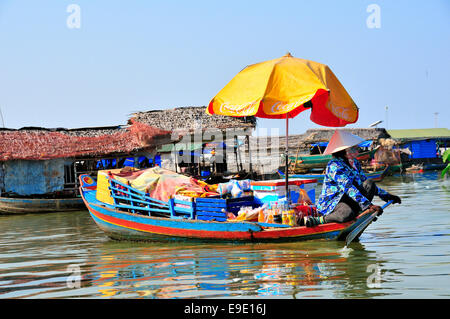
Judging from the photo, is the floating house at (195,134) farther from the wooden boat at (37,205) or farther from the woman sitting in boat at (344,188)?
the woman sitting in boat at (344,188)

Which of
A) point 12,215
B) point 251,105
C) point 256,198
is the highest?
point 251,105

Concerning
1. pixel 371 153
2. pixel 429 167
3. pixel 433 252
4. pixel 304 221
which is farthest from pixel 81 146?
pixel 429 167

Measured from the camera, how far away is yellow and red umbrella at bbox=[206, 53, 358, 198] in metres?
7.79

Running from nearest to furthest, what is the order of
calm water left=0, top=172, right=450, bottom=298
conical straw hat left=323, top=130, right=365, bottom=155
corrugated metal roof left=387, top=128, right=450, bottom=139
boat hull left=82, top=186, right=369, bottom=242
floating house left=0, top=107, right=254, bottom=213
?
calm water left=0, top=172, right=450, bottom=298, conical straw hat left=323, top=130, right=365, bottom=155, boat hull left=82, top=186, right=369, bottom=242, floating house left=0, top=107, right=254, bottom=213, corrugated metal roof left=387, top=128, right=450, bottom=139

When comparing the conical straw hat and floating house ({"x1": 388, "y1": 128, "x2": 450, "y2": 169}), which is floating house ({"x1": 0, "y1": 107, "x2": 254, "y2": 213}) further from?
floating house ({"x1": 388, "y1": 128, "x2": 450, "y2": 169})

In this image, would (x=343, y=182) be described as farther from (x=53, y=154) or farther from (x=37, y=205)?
(x=53, y=154)

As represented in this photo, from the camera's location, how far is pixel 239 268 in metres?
6.88

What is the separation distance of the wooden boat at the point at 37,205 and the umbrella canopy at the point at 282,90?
453 inches

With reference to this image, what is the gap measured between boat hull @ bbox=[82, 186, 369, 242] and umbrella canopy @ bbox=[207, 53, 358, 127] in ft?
5.61

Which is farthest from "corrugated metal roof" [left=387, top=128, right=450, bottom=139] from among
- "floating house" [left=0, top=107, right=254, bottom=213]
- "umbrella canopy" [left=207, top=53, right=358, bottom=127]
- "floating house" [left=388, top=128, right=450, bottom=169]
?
"umbrella canopy" [left=207, top=53, right=358, bottom=127]

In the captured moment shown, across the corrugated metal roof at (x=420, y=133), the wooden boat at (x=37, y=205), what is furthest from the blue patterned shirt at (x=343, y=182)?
the corrugated metal roof at (x=420, y=133)

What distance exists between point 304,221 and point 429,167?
28468 millimetres

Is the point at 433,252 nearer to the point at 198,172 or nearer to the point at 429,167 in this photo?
the point at 198,172
